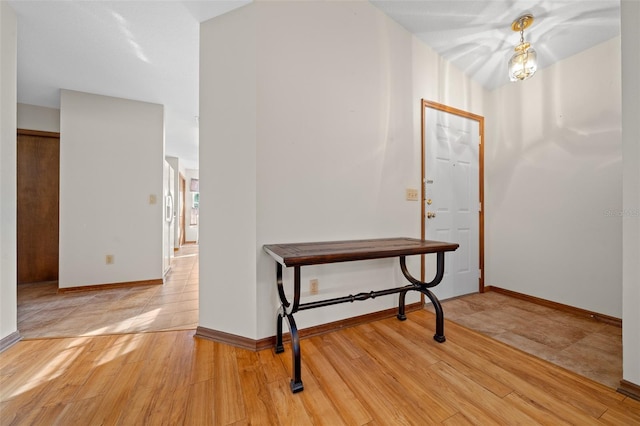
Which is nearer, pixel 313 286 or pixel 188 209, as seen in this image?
pixel 313 286

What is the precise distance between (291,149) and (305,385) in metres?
1.45

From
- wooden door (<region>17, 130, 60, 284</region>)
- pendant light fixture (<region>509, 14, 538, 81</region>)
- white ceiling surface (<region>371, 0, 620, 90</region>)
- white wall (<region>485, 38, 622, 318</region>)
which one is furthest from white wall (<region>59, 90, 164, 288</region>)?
white wall (<region>485, 38, 622, 318</region>)

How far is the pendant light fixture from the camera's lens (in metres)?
1.99

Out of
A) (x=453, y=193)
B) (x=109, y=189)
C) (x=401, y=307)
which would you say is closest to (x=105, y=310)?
(x=109, y=189)

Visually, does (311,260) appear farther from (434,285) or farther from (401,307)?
(401,307)

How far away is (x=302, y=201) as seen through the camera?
176cm

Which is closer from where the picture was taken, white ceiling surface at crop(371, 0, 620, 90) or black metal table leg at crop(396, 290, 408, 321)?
white ceiling surface at crop(371, 0, 620, 90)

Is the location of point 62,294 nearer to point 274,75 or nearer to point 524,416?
point 274,75

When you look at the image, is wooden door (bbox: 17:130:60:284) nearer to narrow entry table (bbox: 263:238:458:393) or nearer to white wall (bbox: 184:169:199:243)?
narrow entry table (bbox: 263:238:458:393)

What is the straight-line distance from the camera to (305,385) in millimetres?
1271

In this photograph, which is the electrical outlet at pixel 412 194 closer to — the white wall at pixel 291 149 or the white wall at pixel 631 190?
the white wall at pixel 291 149

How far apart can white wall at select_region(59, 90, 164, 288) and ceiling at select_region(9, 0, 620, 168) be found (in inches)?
12.9

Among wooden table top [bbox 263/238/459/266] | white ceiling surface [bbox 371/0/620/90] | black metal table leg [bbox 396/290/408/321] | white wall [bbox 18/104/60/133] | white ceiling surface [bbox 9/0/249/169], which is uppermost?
white ceiling surface [bbox 371/0/620/90]

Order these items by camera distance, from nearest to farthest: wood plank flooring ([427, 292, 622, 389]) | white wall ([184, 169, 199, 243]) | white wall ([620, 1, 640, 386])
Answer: white wall ([620, 1, 640, 386]) < wood plank flooring ([427, 292, 622, 389]) < white wall ([184, 169, 199, 243])
